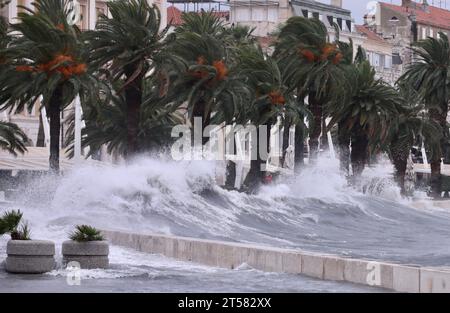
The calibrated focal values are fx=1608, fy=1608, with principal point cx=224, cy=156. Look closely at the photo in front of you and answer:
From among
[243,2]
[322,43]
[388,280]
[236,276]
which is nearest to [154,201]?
[322,43]

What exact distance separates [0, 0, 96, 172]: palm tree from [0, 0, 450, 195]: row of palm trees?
5 centimetres

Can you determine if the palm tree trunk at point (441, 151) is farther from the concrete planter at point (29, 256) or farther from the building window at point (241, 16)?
the concrete planter at point (29, 256)

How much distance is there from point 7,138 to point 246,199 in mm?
9212

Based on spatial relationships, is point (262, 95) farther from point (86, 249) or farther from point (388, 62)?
point (388, 62)

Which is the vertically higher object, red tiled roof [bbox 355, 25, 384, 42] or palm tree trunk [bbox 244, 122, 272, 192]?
red tiled roof [bbox 355, 25, 384, 42]

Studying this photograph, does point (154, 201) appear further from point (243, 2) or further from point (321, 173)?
point (243, 2)

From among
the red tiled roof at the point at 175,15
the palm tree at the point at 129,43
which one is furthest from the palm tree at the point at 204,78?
the red tiled roof at the point at 175,15

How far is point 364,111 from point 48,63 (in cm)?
2184

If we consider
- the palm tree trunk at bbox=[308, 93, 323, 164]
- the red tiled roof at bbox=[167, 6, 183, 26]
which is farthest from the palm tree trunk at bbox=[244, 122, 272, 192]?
the red tiled roof at bbox=[167, 6, 183, 26]

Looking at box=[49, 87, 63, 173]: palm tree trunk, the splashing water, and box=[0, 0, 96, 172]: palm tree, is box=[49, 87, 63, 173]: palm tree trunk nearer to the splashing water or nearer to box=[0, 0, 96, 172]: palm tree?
box=[0, 0, 96, 172]: palm tree

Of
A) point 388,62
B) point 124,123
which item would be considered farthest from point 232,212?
point 388,62

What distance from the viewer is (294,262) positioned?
86.2 ft

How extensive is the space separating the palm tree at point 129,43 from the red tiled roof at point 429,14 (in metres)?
96.9

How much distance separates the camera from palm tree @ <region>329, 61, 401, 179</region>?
2854 inches
